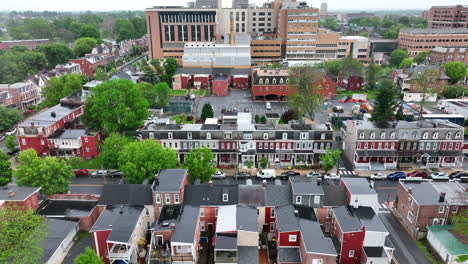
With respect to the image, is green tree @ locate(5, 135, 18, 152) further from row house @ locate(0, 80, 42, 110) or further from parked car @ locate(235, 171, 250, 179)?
parked car @ locate(235, 171, 250, 179)

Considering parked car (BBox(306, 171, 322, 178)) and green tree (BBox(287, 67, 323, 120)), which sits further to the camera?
green tree (BBox(287, 67, 323, 120))

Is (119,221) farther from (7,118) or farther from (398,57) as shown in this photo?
(398,57)

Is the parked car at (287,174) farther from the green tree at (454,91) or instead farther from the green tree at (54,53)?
the green tree at (54,53)

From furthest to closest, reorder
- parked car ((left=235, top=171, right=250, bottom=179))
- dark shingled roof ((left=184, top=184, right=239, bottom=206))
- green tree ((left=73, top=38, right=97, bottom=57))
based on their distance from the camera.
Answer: green tree ((left=73, top=38, right=97, bottom=57)), parked car ((left=235, top=171, right=250, bottom=179)), dark shingled roof ((left=184, top=184, right=239, bottom=206))

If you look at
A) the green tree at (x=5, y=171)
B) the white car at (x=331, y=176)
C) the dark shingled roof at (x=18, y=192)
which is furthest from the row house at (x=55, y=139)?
the white car at (x=331, y=176)

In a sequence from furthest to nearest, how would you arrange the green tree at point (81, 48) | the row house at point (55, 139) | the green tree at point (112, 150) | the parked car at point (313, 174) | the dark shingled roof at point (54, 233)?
the green tree at point (81, 48), the row house at point (55, 139), the parked car at point (313, 174), the green tree at point (112, 150), the dark shingled roof at point (54, 233)

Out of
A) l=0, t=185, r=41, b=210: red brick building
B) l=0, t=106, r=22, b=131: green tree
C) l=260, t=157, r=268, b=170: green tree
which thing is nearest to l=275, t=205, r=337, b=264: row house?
l=260, t=157, r=268, b=170: green tree
